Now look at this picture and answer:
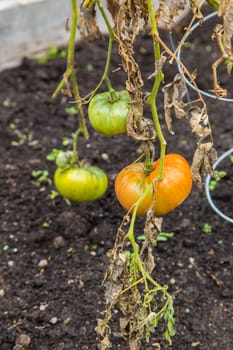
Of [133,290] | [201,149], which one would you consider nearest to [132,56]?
[201,149]

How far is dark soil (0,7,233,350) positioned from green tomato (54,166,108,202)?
0.26 m

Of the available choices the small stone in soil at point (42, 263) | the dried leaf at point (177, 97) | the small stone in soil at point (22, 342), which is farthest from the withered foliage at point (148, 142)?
the small stone in soil at point (42, 263)

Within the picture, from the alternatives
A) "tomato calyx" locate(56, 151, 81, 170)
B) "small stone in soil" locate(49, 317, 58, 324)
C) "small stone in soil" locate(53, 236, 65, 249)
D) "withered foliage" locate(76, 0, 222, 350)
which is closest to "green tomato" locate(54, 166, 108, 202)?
"tomato calyx" locate(56, 151, 81, 170)

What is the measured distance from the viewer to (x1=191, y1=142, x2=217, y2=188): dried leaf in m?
1.07

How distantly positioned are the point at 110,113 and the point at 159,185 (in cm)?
21

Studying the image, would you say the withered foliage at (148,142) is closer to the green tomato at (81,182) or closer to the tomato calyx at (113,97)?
the tomato calyx at (113,97)

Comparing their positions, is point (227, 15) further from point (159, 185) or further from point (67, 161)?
point (67, 161)

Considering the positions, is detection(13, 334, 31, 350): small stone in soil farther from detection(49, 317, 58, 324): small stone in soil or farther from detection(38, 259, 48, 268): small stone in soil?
detection(38, 259, 48, 268): small stone in soil

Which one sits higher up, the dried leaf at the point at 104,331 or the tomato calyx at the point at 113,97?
the tomato calyx at the point at 113,97

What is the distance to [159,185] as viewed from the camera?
3.77ft

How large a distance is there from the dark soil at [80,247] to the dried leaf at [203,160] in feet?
2.05

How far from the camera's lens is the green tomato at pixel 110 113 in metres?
1.24

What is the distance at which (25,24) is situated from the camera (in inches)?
106

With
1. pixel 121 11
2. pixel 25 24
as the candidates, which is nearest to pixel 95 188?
pixel 121 11
